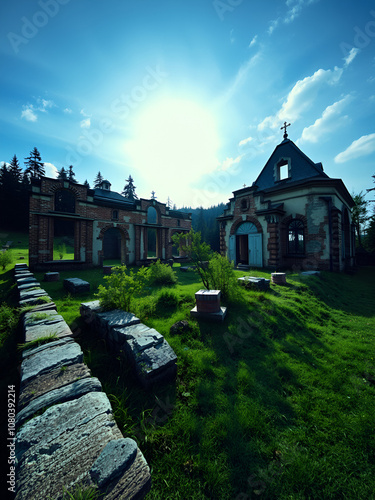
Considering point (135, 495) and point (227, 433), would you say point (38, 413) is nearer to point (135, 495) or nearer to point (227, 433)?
point (135, 495)

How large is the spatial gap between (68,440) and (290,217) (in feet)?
44.7

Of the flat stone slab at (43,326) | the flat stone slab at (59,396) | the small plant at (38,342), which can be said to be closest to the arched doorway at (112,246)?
the flat stone slab at (43,326)

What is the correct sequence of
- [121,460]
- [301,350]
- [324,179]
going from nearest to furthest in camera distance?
[121,460], [301,350], [324,179]

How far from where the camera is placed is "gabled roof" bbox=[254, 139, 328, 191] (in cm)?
1215

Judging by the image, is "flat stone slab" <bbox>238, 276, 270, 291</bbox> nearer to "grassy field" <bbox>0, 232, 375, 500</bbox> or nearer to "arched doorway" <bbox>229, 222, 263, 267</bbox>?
"grassy field" <bbox>0, 232, 375, 500</bbox>

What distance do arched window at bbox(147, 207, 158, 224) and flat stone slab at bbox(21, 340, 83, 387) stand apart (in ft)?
50.5

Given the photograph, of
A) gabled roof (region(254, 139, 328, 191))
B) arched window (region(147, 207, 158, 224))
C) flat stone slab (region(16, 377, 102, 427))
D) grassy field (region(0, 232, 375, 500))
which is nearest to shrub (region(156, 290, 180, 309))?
grassy field (region(0, 232, 375, 500))

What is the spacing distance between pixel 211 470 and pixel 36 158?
157ft

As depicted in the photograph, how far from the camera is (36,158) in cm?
3412

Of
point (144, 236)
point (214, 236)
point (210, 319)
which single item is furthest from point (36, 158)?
point (210, 319)

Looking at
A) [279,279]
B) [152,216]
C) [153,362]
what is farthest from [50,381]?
[152,216]

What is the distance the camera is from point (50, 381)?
1944 mm

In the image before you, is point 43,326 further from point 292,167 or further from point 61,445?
point 292,167

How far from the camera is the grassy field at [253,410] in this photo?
1.58m
